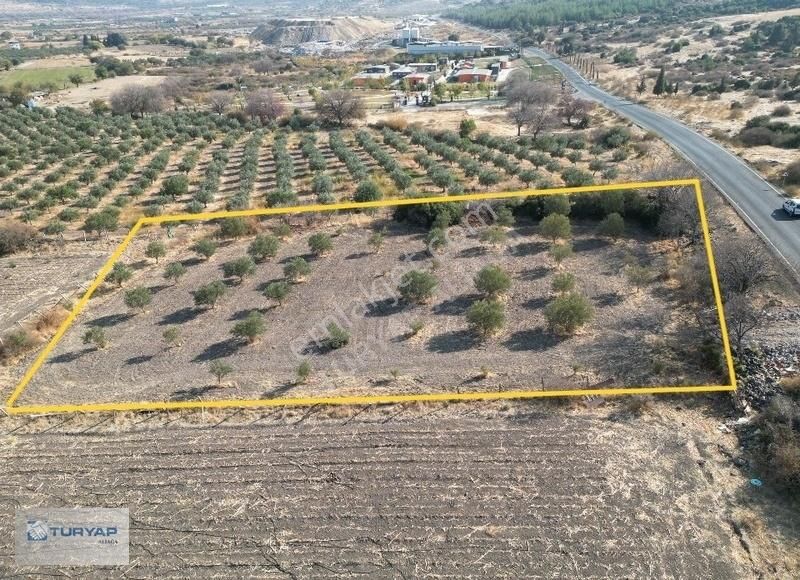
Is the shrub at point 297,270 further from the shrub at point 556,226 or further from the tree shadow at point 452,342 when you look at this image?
the shrub at point 556,226

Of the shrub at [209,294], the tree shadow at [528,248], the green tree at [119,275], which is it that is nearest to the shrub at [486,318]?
the tree shadow at [528,248]

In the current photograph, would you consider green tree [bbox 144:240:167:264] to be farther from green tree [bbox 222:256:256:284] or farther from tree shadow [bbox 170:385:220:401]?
tree shadow [bbox 170:385:220:401]

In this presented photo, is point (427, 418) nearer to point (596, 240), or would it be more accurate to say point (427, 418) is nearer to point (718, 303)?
point (718, 303)

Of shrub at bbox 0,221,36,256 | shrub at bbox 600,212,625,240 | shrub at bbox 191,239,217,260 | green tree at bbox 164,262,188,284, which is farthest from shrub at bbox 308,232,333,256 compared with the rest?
shrub at bbox 0,221,36,256

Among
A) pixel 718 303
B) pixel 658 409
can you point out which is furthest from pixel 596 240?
pixel 658 409

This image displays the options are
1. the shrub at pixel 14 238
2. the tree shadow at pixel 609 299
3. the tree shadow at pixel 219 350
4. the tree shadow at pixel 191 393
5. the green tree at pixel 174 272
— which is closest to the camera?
the tree shadow at pixel 191 393

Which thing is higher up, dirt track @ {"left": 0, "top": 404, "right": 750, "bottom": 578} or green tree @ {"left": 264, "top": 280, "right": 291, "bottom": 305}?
green tree @ {"left": 264, "top": 280, "right": 291, "bottom": 305}

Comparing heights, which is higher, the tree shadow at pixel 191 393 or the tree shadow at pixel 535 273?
the tree shadow at pixel 535 273
